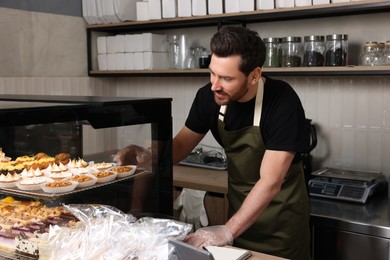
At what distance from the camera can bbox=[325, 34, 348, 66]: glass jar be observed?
9.12 feet

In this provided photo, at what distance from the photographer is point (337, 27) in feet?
9.93

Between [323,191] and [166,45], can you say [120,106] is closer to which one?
[323,191]

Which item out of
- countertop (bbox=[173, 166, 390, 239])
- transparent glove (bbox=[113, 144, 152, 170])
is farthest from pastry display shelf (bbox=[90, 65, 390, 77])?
transparent glove (bbox=[113, 144, 152, 170])

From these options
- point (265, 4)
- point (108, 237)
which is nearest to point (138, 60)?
point (265, 4)

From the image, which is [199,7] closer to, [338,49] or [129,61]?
[129,61]

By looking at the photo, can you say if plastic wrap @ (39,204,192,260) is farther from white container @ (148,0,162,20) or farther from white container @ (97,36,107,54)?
white container @ (97,36,107,54)

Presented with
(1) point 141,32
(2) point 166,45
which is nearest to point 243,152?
(2) point 166,45

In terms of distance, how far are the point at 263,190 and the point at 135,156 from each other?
0.56 meters

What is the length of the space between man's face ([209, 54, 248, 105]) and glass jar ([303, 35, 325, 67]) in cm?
122

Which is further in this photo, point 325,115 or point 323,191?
point 325,115

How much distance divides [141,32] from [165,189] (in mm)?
2679

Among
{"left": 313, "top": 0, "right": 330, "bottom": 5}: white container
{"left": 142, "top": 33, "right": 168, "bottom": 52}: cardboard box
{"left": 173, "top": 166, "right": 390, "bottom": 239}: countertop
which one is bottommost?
{"left": 173, "top": 166, "right": 390, "bottom": 239}: countertop

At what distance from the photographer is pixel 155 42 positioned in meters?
3.59

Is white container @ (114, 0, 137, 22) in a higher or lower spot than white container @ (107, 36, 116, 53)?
higher
